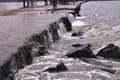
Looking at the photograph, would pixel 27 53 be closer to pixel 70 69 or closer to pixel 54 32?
pixel 70 69

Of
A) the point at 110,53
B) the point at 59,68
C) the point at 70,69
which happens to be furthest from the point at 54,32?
the point at 59,68

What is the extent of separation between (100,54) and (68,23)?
972 centimetres

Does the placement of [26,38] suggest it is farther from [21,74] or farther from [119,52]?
[119,52]

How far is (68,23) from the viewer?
21.7m

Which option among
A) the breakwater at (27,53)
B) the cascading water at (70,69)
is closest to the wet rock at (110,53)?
the cascading water at (70,69)

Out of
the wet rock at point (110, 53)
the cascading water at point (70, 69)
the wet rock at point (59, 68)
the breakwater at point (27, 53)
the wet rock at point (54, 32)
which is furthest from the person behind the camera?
the wet rock at point (54, 32)

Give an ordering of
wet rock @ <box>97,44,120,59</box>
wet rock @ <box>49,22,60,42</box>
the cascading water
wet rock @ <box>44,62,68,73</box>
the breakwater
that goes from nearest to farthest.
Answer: the breakwater < the cascading water < wet rock @ <box>44,62,68,73</box> < wet rock @ <box>97,44,120,59</box> < wet rock @ <box>49,22,60,42</box>

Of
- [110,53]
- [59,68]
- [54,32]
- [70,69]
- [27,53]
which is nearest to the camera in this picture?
[59,68]

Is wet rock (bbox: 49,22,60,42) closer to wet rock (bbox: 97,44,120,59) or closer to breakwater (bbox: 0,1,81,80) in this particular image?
breakwater (bbox: 0,1,81,80)

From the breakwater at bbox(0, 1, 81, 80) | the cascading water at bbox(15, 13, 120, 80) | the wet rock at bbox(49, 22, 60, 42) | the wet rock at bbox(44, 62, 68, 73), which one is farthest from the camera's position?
the wet rock at bbox(49, 22, 60, 42)

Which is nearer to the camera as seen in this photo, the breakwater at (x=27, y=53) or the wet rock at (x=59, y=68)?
the breakwater at (x=27, y=53)

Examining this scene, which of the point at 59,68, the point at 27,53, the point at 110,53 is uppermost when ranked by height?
the point at 27,53

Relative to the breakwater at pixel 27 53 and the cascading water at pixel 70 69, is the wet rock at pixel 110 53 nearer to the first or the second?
the cascading water at pixel 70 69

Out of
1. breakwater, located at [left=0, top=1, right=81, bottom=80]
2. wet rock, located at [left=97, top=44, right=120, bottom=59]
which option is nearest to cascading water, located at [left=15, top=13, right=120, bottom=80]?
breakwater, located at [left=0, top=1, right=81, bottom=80]
